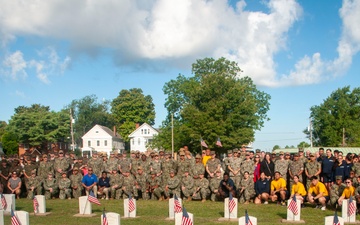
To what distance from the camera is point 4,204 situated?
15172mm

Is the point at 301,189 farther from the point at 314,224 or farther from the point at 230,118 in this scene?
the point at 230,118

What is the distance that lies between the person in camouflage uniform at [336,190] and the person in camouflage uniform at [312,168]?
1435mm

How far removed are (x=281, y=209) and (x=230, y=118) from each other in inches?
1126

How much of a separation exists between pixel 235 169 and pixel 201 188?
1.59m

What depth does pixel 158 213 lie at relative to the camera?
48.8 ft

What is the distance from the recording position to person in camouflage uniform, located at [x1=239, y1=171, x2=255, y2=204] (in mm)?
17172

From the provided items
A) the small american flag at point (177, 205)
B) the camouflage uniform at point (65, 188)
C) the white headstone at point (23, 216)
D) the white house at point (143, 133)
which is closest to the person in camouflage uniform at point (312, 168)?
the small american flag at point (177, 205)

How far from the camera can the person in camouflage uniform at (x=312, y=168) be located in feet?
55.0

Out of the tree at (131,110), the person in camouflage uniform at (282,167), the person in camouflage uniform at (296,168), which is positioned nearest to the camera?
the person in camouflage uniform at (296,168)

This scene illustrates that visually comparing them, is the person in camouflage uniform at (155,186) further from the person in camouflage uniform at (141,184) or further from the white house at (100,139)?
the white house at (100,139)

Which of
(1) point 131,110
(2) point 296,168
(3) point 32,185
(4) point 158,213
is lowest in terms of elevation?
(4) point 158,213

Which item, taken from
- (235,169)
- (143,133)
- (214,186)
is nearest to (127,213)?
(214,186)

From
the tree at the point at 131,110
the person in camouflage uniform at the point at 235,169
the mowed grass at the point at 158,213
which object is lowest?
the mowed grass at the point at 158,213

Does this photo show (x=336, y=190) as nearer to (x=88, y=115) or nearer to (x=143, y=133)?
(x=143, y=133)
